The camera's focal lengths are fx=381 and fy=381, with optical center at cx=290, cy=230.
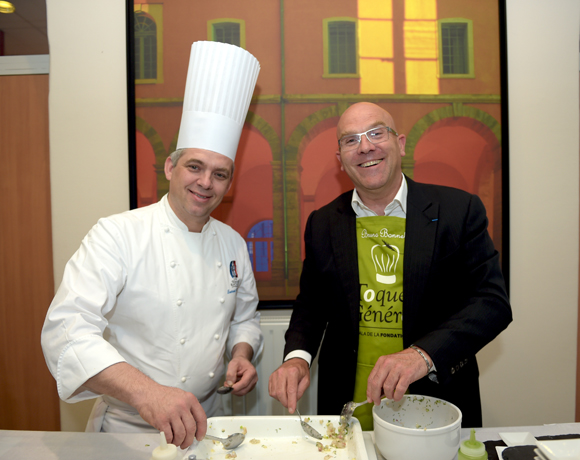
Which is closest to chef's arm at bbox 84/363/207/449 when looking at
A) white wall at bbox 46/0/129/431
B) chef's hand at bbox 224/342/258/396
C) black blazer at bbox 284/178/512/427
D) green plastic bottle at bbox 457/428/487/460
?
chef's hand at bbox 224/342/258/396

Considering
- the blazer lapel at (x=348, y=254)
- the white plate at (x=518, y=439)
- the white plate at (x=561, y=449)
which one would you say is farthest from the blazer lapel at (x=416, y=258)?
the white plate at (x=561, y=449)

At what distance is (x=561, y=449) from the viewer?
3.02 feet

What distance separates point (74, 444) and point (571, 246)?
233 cm

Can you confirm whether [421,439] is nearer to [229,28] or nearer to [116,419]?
[116,419]

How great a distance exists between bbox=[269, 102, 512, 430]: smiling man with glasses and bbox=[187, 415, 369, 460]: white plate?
0.38 feet

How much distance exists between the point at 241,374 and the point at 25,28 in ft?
7.53

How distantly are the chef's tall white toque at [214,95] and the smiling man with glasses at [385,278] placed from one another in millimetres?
460

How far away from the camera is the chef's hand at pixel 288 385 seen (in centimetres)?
121

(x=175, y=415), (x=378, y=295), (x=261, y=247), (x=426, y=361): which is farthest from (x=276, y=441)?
(x=261, y=247)

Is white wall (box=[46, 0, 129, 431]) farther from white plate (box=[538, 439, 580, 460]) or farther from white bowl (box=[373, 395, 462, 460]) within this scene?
white plate (box=[538, 439, 580, 460])

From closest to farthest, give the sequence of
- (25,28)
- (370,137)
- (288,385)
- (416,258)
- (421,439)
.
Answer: (421,439), (288,385), (416,258), (370,137), (25,28)

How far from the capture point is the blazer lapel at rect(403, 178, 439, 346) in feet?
4.47

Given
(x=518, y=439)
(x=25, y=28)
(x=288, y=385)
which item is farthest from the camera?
(x=25, y=28)

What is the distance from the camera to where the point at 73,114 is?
195 cm
